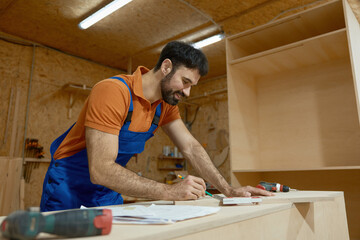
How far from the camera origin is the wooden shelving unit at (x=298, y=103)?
209 cm

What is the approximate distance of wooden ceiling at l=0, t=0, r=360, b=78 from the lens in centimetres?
341

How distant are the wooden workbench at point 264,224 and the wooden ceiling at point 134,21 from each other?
2943 millimetres

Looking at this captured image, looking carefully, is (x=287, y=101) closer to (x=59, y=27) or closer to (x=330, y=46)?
(x=330, y=46)

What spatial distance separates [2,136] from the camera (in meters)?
3.85

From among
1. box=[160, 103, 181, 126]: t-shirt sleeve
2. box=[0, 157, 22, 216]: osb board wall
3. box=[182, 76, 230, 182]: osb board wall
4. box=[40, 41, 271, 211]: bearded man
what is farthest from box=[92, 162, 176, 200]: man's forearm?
box=[182, 76, 230, 182]: osb board wall

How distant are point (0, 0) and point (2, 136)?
181 centimetres

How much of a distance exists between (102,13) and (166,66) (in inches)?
90.6

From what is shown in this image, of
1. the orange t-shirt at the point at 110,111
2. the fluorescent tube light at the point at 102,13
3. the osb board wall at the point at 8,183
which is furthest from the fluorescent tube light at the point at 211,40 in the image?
the osb board wall at the point at 8,183

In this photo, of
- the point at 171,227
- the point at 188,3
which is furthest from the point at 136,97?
the point at 188,3

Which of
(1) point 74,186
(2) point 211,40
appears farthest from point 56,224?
(2) point 211,40

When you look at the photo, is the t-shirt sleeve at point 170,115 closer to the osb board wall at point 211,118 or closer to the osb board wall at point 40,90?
the osb board wall at point 40,90

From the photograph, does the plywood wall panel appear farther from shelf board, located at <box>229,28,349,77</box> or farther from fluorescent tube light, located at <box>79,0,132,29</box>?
shelf board, located at <box>229,28,349,77</box>

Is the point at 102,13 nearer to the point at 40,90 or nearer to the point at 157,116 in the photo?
the point at 40,90

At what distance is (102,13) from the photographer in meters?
3.36
